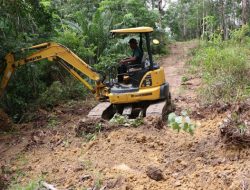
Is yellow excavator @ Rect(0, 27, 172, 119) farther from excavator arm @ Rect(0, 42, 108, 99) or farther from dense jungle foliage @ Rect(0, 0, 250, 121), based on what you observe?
dense jungle foliage @ Rect(0, 0, 250, 121)

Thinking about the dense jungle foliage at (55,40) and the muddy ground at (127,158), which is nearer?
the muddy ground at (127,158)

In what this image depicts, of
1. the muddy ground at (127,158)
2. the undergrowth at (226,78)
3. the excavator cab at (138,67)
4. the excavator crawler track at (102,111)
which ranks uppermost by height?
the excavator cab at (138,67)

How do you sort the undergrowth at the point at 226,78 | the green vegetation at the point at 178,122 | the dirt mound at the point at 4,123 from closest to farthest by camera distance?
the green vegetation at the point at 178,122
the dirt mound at the point at 4,123
the undergrowth at the point at 226,78

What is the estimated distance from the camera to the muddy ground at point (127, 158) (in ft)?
16.2

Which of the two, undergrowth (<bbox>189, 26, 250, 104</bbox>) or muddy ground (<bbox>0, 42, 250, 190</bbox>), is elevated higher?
undergrowth (<bbox>189, 26, 250, 104</bbox>)

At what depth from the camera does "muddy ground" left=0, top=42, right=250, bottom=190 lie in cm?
493

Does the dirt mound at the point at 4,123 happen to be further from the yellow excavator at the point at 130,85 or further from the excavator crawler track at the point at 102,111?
the excavator crawler track at the point at 102,111

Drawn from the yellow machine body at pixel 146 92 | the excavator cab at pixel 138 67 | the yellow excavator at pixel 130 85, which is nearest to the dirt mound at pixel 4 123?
the yellow excavator at pixel 130 85

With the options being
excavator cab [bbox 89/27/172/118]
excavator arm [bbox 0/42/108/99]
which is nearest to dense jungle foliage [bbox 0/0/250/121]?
excavator arm [bbox 0/42/108/99]

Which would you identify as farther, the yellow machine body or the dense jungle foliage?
the dense jungle foliage

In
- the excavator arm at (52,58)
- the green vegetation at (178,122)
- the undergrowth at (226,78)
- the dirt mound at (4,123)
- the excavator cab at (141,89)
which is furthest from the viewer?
the undergrowth at (226,78)

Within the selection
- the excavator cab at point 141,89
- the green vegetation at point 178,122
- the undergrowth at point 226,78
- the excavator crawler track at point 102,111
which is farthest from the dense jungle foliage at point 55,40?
the green vegetation at point 178,122

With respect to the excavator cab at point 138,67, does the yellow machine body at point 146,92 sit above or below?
below

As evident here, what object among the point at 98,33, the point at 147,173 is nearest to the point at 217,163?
the point at 147,173
